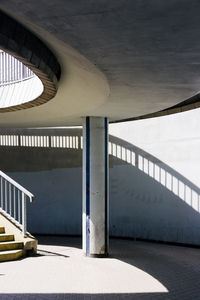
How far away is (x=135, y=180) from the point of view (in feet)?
44.0

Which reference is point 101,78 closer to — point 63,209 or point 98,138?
→ point 98,138

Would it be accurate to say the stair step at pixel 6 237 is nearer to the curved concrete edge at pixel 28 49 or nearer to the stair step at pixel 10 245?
the stair step at pixel 10 245

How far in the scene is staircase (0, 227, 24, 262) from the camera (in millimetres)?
9500

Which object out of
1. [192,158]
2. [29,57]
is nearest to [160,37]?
[29,57]

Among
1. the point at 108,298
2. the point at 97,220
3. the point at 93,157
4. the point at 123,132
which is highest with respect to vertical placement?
the point at 123,132

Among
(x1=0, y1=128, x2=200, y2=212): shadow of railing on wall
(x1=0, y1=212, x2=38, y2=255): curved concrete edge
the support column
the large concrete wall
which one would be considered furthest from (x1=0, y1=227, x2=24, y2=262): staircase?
(x1=0, y1=128, x2=200, y2=212): shadow of railing on wall

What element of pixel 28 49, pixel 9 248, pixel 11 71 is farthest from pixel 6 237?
pixel 28 49

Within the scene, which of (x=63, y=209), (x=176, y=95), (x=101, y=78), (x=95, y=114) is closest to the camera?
(x=101, y=78)

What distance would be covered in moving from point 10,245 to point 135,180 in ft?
16.5

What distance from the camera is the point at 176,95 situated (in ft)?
24.2

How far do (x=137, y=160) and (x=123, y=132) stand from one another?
1082mm

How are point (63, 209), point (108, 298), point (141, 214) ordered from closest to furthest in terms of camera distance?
point (108, 298), point (141, 214), point (63, 209)

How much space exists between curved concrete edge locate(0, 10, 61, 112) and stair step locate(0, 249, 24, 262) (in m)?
4.82

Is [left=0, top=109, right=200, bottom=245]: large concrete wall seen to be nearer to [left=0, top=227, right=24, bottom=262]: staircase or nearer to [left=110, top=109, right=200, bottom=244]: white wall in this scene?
[left=110, top=109, right=200, bottom=244]: white wall
